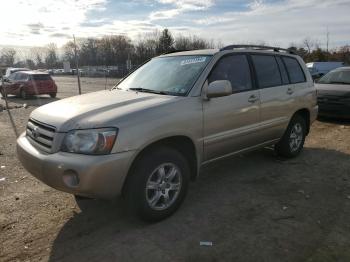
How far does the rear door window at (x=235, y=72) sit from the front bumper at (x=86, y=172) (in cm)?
172

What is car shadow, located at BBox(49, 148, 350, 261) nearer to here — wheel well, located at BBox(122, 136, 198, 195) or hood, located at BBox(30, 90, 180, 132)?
wheel well, located at BBox(122, 136, 198, 195)

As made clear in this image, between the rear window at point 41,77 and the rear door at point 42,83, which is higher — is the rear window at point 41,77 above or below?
above

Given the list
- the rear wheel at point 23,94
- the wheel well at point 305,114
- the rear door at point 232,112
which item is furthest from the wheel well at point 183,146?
the rear wheel at point 23,94

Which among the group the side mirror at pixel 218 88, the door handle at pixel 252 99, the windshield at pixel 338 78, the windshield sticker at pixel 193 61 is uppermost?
the windshield sticker at pixel 193 61

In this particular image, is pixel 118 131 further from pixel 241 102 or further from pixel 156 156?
pixel 241 102

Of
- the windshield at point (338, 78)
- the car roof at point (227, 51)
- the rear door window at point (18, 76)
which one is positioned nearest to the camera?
the car roof at point (227, 51)

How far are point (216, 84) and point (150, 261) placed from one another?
209cm

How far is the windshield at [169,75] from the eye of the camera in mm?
4664

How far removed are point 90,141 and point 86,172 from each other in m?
0.31

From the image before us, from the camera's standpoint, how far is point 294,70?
656 centimetres

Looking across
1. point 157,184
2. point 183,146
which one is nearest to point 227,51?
point 183,146

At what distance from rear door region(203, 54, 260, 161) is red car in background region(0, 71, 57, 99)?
715 inches

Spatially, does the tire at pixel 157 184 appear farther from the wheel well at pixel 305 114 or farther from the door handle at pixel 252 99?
the wheel well at pixel 305 114

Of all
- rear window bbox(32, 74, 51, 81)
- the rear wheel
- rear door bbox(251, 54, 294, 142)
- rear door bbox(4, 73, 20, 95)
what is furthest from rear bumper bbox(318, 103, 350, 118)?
rear door bbox(4, 73, 20, 95)
